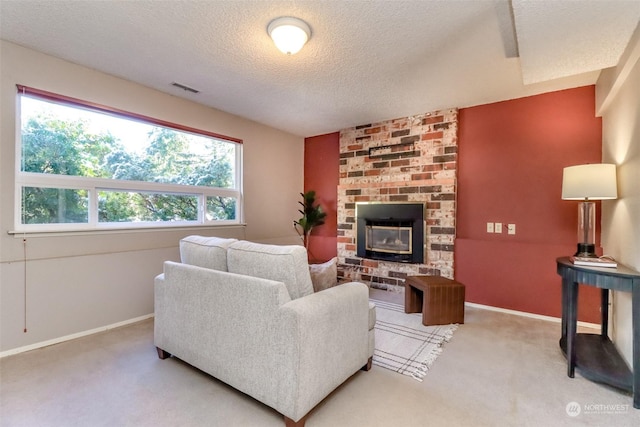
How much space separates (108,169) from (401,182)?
347cm

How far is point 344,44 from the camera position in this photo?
224cm

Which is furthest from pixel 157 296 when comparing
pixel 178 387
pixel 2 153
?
pixel 2 153

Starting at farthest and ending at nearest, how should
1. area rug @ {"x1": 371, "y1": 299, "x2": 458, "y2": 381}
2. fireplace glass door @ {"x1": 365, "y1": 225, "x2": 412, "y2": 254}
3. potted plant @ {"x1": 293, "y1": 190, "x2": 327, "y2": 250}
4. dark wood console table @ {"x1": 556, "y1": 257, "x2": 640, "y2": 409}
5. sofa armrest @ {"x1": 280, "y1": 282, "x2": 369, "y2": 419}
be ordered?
potted plant @ {"x1": 293, "y1": 190, "x2": 327, "y2": 250}
fireplace glass door @ {"x1": 365, "y1": 225, "x2": 412, "y2": 254}
area rug @ {"x1": 371, "y1": 299, "x2": 458, "y2": 381}
dark wood console table @ {"x1": 556, "y1": 257, "x2": 640, "y2": 409}
sofa armrest @ {"x1": 280, "y1": 282, "x2": 369, "y2": 419}

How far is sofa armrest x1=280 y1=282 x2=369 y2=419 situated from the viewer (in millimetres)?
1425

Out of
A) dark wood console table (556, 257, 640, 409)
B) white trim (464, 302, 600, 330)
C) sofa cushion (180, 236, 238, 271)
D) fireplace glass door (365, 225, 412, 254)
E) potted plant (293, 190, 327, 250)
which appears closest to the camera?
dark wood console table (556, 257, 640, 409)

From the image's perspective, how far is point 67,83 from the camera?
253 cm

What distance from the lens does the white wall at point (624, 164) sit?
6.36ft

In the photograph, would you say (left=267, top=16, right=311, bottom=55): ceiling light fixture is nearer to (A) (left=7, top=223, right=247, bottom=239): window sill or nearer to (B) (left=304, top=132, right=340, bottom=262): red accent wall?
(A) (left=7, top=223, right=247, bottom=239): window sill

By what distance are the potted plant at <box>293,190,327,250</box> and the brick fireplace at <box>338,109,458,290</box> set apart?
380 millimetres

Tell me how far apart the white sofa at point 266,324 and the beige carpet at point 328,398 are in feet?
0.40

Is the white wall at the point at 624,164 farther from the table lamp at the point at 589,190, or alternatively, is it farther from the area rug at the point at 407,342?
the area rug at the point at 407,342

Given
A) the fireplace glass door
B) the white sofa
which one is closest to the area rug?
the white sofa

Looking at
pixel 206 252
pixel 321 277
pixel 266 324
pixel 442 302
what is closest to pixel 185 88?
pixel 206 252

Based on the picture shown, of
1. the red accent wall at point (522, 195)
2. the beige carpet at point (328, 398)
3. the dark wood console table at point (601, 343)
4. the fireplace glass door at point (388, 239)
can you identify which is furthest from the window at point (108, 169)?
the dark wood console table at point (601, 343)
